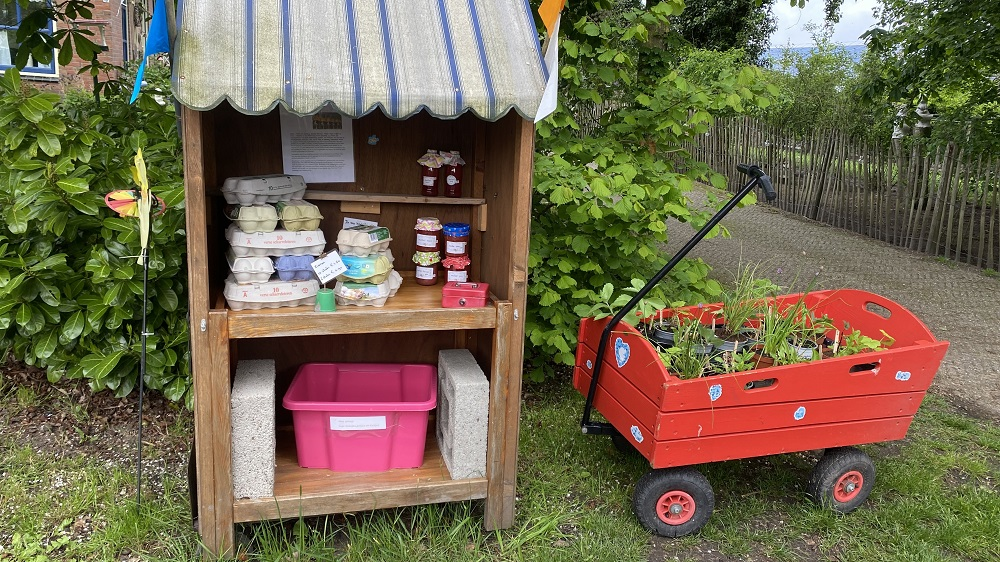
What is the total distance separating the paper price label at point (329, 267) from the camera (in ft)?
8.55

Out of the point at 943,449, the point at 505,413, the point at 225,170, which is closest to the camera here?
the point at 505,413

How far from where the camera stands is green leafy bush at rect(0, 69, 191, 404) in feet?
10.3

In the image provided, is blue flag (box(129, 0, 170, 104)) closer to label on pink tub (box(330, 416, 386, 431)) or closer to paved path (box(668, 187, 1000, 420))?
label on pink tub (box(330, 416, 386, 431))

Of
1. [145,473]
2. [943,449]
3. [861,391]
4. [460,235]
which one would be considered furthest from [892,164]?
[145,473]

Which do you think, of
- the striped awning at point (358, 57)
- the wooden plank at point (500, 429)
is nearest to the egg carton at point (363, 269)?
the wooden plank at point (500, 429)

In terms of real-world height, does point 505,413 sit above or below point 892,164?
below

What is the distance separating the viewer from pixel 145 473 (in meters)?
3.16

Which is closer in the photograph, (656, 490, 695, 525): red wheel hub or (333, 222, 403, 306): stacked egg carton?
(333, 222, 403, 306): stacked egg carton

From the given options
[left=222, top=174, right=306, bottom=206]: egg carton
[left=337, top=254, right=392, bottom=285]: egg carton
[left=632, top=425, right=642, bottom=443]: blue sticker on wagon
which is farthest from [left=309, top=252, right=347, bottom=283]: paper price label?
[left=632, top=425, right=642, bottom=443]: blue sticker on wagon

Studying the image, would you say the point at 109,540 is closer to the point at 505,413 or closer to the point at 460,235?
the point at 505,413

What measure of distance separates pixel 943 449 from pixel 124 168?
15.0 ft

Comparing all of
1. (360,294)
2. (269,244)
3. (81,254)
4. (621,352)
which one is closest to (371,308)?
(360,294)

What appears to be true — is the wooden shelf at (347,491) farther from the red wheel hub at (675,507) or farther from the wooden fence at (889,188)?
the wooden fence at (889,188)

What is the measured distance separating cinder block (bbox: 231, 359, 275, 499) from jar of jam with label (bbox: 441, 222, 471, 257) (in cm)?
96
